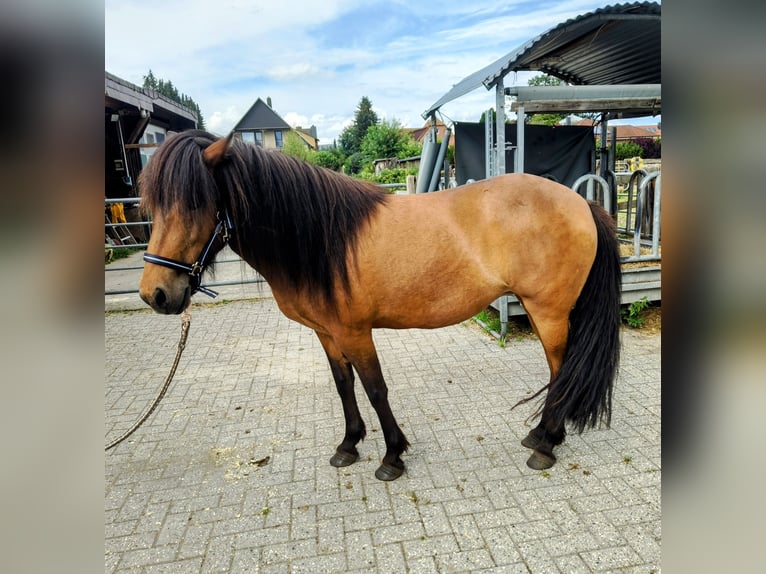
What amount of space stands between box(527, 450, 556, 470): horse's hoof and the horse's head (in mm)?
2145

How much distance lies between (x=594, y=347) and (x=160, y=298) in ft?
7.73

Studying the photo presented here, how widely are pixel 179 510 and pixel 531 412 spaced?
241 cm

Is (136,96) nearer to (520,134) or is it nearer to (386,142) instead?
(520,134)

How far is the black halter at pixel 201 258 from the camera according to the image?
1970 mm

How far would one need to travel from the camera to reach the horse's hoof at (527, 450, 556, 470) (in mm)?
2660

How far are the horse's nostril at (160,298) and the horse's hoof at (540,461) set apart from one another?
2.21 m

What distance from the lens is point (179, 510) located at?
96.3 inches

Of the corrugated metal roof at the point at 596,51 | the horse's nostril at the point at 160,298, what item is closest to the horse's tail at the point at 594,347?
the horse's nostril at the point at 160,298

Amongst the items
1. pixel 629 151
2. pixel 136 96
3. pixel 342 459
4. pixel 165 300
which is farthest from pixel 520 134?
pixel 629 151

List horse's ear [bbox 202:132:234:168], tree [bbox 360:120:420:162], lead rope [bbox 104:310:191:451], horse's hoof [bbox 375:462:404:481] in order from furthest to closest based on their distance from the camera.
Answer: tree [bbox 360:120:420:162], horse's hoof [bbox 375:462:404:481], horse's ear [bbox 202:132:234:168], lead rope [bbox 104:310:191:451]

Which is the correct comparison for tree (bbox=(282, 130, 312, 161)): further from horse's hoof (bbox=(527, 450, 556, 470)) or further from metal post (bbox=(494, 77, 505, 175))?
horse's hoof (bbox=(527, 450, 556, 470))

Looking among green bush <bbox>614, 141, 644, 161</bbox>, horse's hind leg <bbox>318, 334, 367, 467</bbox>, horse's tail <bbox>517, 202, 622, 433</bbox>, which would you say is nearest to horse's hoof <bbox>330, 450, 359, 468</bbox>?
horse's hind leg <bbox>318, 334, 367, 467</bbox>

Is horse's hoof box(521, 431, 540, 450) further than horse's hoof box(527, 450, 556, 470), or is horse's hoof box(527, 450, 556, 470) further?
horse's hoof box(521, 431, 540, 450)

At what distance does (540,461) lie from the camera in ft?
8.77
